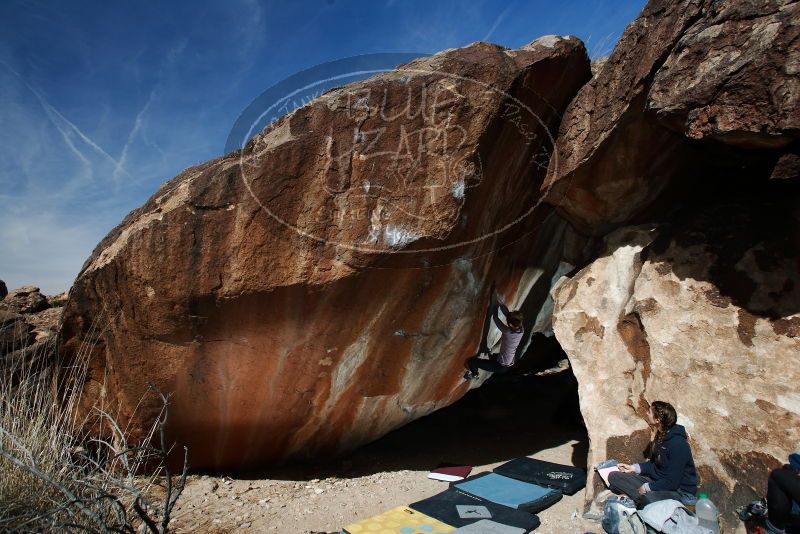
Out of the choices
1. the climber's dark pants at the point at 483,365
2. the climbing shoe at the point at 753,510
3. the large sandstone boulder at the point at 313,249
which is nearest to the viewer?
the climbing shoe at the point at 753,510

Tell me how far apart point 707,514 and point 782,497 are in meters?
0.36

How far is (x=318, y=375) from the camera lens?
3.95 m

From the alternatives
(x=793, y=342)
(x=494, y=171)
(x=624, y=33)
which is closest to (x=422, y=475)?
(x=494, y=171)

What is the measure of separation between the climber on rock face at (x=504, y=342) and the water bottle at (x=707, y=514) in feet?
5.63

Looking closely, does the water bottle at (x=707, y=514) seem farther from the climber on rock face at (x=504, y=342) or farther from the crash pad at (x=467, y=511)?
the climber on rock face at (x=504, y=342)

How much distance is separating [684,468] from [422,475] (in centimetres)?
188

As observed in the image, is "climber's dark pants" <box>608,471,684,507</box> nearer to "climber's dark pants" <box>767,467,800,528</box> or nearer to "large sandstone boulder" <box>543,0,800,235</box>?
"climber's dark pants" <box>767,467,800,528</box>

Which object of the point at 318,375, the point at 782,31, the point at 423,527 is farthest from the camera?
the point at 318,375

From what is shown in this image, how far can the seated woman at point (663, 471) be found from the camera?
285 cm

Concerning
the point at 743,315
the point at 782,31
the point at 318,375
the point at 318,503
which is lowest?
the point at 318,503

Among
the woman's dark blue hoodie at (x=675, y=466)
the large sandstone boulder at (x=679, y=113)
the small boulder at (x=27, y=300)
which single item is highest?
the large sandstone boulder at (x=679, y=113)

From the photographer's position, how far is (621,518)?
284cm

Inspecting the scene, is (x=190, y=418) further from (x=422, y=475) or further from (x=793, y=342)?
(x=793, y=342)

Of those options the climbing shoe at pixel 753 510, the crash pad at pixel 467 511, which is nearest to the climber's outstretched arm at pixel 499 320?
the crash pad at pixel 467 511
